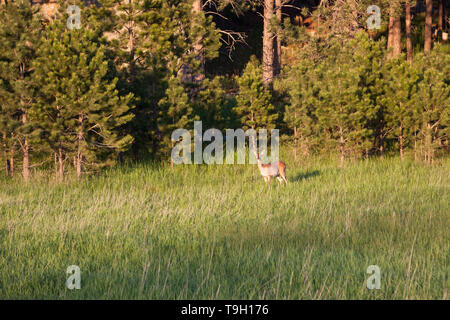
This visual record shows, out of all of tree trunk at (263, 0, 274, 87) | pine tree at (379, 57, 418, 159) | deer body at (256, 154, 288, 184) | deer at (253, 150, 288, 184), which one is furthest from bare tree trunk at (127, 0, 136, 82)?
pine tree at (379, 57, 418, 159)

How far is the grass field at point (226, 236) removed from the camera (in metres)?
5.64

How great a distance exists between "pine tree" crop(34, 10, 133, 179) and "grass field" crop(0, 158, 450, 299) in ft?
2.44

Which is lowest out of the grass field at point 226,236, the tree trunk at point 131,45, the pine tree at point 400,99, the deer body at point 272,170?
the grass field at point 226,236

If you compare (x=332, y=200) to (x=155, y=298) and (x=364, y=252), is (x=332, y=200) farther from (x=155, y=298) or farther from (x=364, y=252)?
(x=155, y=298)

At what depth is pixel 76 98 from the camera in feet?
39.1

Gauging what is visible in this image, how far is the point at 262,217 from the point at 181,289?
318 centimetres

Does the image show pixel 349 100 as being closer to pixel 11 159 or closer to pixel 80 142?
pixel 80 142

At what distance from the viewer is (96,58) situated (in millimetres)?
11711

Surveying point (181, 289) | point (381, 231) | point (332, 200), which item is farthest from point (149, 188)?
point (181, 289)

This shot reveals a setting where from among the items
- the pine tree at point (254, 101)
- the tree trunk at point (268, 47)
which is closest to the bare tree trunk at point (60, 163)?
the pine tree at point (254, 101)

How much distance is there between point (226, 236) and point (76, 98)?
591 cm

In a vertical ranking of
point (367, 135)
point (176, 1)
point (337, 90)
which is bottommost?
point (367, 135)

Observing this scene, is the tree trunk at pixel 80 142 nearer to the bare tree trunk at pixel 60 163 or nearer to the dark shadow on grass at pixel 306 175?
the bare tree trunk at pixel 60 163

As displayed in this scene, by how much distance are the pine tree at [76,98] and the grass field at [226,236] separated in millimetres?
745
